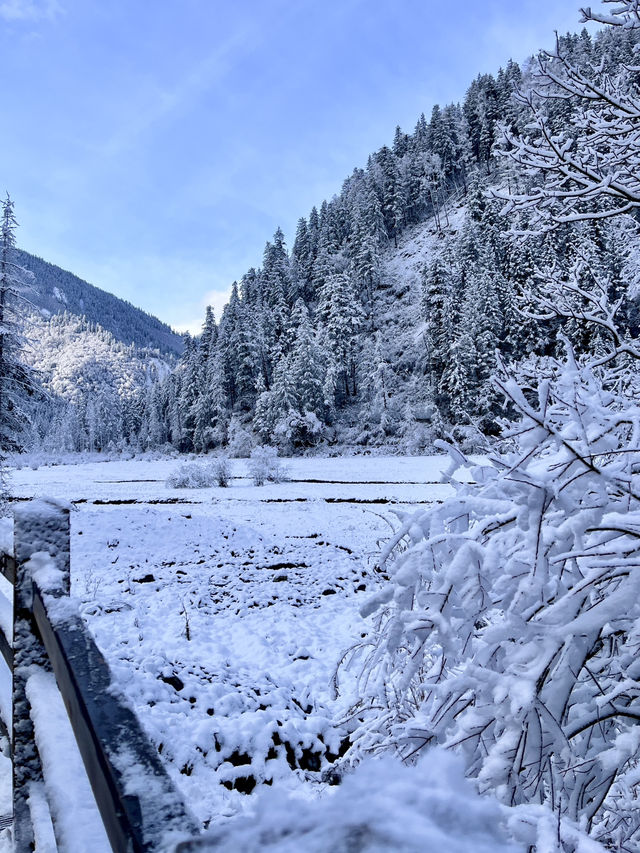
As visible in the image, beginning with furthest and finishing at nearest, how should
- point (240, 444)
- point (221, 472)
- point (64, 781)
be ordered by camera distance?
point (240, 444)
point (221, 472)
point (64, 781)

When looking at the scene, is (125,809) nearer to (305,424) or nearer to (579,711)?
(579,711)

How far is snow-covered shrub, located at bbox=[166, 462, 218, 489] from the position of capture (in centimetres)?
3000

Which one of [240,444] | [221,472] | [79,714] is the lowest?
[221,472]

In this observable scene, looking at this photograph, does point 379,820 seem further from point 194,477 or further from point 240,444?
point 240,444

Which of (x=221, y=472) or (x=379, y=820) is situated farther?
(x=221, y=472)

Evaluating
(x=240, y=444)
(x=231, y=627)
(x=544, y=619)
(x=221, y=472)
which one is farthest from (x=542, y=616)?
(x=240, y=444)

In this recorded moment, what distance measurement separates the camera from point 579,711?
1.83 metres

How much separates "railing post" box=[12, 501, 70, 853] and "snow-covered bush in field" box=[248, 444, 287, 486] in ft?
93.9

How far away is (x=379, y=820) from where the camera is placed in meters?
0.43

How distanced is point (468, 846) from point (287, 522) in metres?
17.3

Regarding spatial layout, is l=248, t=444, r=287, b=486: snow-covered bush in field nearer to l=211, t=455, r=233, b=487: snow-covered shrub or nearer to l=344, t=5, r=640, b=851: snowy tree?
l=211, t=455, r=233, b=487: snow-covered shrub

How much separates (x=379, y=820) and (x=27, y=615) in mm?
1868

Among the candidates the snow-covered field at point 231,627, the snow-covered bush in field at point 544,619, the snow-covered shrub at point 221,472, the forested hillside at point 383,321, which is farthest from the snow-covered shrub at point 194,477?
the snow-covered bush in field at point 544,619

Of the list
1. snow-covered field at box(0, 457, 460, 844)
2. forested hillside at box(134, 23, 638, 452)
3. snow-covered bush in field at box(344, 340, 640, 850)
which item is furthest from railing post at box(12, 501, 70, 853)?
forested hillside at box(134, 23, 638, 452)
